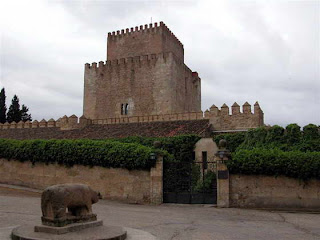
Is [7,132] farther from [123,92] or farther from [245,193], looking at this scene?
[245,193]

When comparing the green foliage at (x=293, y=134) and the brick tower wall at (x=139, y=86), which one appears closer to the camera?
the green foliage at (x=293, y=134)

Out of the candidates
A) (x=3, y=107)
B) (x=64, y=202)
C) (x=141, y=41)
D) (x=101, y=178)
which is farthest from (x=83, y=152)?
(x=3, y=107)

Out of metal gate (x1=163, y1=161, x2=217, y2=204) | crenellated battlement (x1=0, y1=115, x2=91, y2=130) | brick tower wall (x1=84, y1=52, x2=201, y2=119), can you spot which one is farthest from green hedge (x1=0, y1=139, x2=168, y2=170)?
brick tower wall (x1=84, y1=52, x2=201, y2=119)

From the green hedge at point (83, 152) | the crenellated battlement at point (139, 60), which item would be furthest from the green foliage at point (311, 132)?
the crenellated battlement at point (139, 60)

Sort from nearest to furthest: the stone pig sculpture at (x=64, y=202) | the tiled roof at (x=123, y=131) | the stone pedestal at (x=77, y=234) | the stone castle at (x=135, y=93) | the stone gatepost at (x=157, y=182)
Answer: the stone pedestal at (x=77, y=234) < the stone pig sculpture at (x=64, y=202) < the stone gatepost at (x=157, y=182) < the tiled roof at (x=123, y=131) < the stone castle at (x=135, y=93)


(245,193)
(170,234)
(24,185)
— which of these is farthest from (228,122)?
(170,234)

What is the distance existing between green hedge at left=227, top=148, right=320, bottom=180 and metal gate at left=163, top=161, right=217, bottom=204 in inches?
60.3

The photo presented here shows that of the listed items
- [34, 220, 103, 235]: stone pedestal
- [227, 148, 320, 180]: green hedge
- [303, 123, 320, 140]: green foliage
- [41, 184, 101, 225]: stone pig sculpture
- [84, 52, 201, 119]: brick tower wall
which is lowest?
[34, 220, 103, 235]: stone pedestal

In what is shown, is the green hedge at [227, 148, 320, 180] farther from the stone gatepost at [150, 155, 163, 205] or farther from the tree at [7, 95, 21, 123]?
the tree at [7, 95, 21, 123]

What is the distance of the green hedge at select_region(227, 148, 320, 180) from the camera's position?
13.5 meters

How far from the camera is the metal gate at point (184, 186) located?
14.9 meters

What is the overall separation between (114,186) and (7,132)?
19.2 meters

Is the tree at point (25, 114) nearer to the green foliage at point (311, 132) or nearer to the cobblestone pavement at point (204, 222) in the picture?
the cobblestone pavement at point (204, 222)

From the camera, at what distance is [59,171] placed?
1873 centimetres
